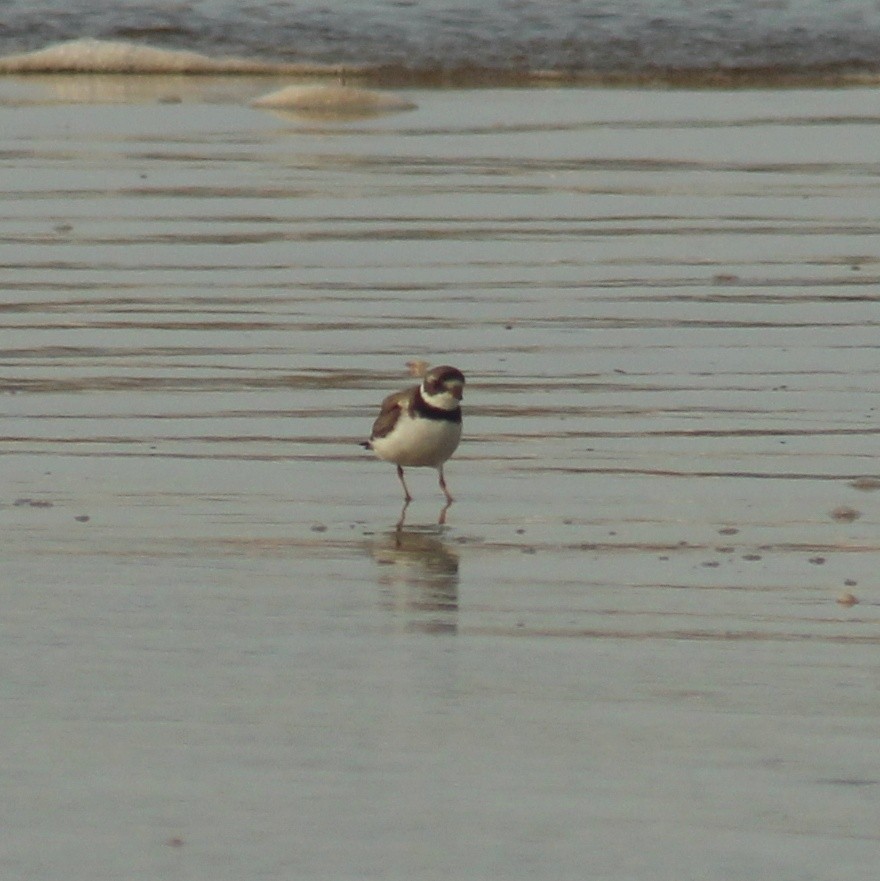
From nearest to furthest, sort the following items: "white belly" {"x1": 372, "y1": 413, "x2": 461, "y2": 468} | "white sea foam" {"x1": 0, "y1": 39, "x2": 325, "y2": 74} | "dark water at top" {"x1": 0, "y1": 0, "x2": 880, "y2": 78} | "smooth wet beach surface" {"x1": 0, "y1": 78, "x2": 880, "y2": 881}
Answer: "smooth wet beach surface" {"x1": 0, "y1": 78, "x2": 880, "y2": 881} < "white belly" {"x1": 372, "y1": 413, "x2": 461, "y2": 468} < "white sea foam" {"x1": 0, "y1": 39, "x2": 325, "y2": 74} < "dark water at top" {"x1": 0, "y1": 0, "x2": 880, "y2": 78}

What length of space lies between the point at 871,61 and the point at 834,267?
8.87 m

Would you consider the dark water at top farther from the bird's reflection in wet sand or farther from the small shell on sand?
the bird's reflection in wet sand

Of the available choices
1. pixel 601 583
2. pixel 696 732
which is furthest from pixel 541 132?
pixel 696 732

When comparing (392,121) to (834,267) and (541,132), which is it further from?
(834,267)

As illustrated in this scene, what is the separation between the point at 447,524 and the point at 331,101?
32.1ft

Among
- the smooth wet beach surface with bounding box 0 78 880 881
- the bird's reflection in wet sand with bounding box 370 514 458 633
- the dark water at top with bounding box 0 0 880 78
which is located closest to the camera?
the smooth wet beach surface with bounding box 0 78 880 881

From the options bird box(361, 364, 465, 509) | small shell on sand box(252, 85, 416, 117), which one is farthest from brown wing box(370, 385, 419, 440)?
small shell on sand box(252, 85, 416, 117)

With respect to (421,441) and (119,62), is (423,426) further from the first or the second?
(119,62)

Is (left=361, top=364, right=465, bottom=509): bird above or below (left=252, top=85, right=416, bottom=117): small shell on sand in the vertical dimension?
above

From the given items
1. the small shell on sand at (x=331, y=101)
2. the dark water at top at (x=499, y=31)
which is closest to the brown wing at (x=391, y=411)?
the small shell on sand at (x=331, y=101)

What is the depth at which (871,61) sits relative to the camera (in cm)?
1877

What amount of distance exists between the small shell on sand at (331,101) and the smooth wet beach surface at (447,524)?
8.73 feet

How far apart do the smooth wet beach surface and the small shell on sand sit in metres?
2.66

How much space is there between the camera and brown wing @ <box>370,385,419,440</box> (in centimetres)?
722
